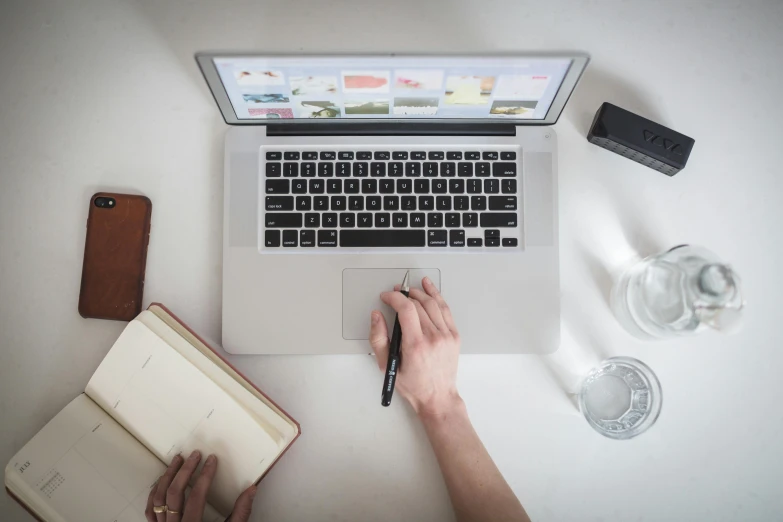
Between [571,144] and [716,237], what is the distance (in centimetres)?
30

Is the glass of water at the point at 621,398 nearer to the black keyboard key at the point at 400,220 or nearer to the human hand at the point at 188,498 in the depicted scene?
the black keyboard key at the point at 400,220

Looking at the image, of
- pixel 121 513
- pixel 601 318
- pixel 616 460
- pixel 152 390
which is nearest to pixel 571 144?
pixel 601 318

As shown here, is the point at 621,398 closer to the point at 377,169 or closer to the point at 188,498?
the point at 377,169

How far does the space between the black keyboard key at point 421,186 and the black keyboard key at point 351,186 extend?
94 mm

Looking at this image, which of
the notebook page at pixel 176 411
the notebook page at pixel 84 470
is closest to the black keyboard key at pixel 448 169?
the notebook page at pixel 176 411

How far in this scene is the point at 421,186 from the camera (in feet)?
2.69

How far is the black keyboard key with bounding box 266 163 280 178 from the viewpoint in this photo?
2.71ft

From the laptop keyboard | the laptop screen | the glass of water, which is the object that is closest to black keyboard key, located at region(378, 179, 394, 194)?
the laptop keyboard

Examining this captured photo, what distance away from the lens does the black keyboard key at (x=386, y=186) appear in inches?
32.4

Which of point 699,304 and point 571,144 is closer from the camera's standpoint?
point 699,304

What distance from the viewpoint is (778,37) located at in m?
0.87

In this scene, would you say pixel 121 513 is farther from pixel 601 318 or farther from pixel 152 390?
pixel 601 318

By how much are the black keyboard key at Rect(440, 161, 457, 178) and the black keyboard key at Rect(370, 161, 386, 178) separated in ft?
0.32

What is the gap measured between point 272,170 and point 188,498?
532mm
